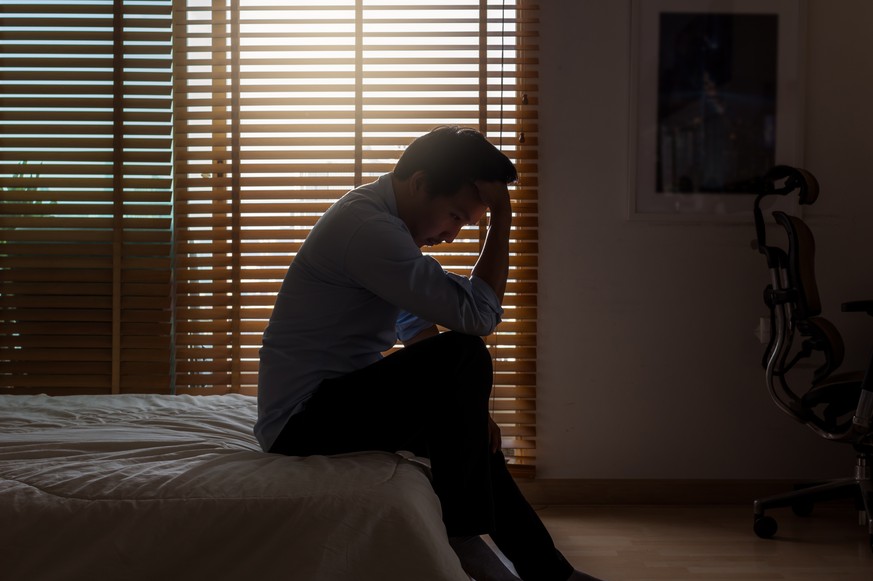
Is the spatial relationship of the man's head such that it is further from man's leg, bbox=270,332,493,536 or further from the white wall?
the white wall

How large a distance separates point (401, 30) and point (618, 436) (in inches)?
70.2

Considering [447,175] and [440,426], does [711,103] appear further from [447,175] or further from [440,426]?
[440,426]

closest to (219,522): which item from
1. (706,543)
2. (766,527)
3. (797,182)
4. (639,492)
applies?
(706,543)

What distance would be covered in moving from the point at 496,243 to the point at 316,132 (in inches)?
59.1

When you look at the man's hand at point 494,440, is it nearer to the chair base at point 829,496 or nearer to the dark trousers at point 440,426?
the dark trousers at point 440,426

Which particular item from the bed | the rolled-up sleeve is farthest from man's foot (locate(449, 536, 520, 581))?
the rolled-up sleeve

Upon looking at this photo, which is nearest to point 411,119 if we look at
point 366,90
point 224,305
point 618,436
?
point 366,90

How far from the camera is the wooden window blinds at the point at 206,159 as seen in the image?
9.95ft

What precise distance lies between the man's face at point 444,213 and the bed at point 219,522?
0.62m

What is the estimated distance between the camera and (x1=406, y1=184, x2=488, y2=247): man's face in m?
1.76

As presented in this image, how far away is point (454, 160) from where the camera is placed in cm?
173

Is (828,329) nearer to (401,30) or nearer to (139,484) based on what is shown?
(401,30)

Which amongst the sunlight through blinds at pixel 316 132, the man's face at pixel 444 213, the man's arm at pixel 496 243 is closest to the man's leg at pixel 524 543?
the man's arm at pixel 496 243

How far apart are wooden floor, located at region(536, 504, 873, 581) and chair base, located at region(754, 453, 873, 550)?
0.05 m
